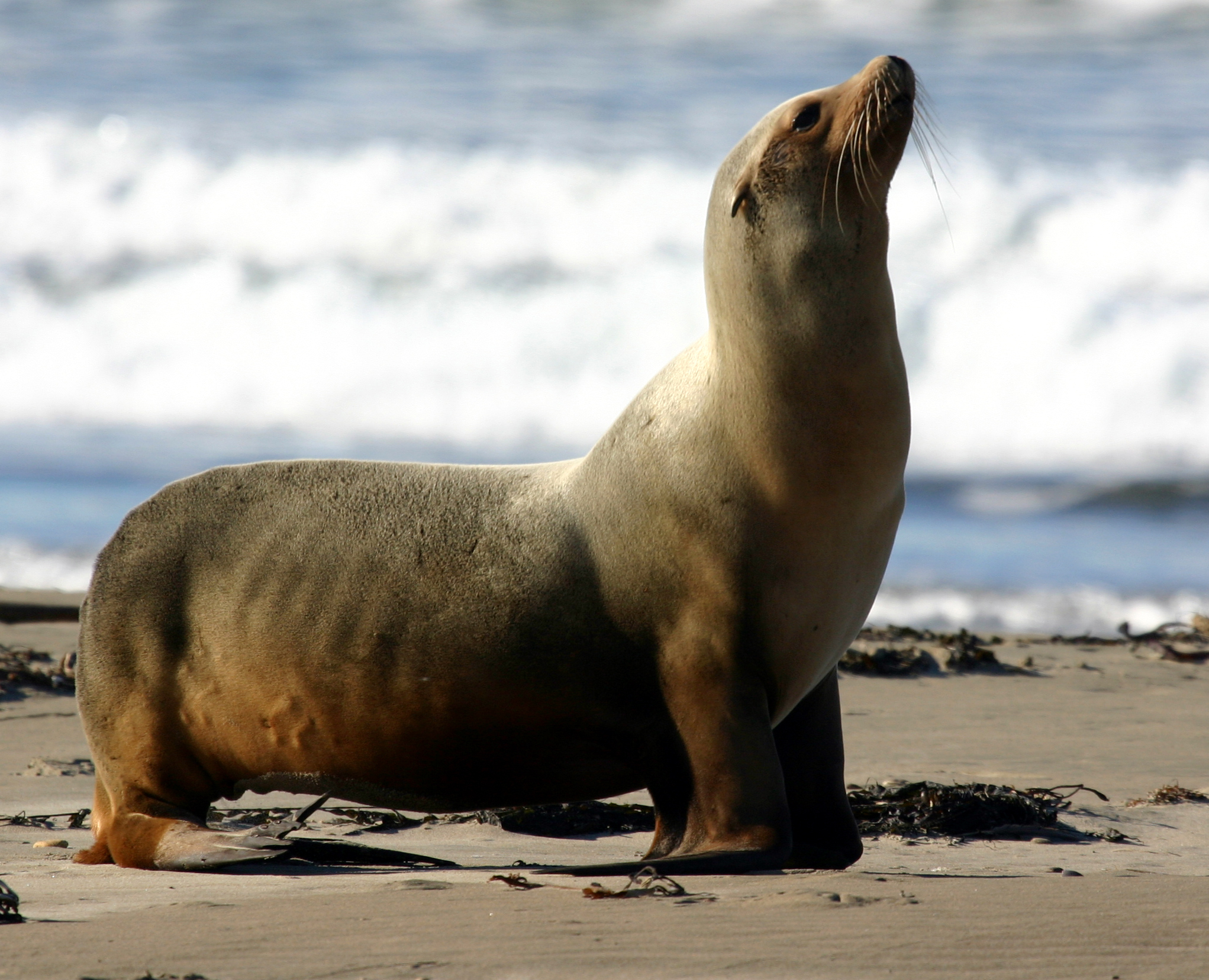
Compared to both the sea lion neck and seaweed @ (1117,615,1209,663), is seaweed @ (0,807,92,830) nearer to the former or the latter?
the sea lion neck

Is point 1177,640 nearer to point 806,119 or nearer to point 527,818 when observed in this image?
point 527,818

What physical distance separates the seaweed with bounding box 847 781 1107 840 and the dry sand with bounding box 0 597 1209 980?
Result: 0.27 feet

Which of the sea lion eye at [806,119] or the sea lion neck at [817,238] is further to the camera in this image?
the sea lion eye at [806,119]

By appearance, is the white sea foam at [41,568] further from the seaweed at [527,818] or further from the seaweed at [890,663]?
the seaweed at [527,818]

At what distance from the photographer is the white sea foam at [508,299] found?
15.5m

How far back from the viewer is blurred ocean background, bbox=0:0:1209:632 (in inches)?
532

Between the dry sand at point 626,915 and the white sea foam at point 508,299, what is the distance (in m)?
10.7

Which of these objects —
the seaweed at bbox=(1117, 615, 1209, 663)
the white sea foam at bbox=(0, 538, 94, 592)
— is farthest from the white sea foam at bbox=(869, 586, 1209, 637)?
the white sea foam at bbox=(0, 538, 94, 592)

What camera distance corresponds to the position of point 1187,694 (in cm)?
654

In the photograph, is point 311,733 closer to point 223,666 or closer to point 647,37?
point 223,666

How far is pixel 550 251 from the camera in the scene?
19.5 meters

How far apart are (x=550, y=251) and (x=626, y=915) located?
56.0 feet

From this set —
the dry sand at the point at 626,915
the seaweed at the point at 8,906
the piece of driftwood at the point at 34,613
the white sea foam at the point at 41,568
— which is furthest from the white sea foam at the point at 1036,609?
the seaweed at the point at 8,906

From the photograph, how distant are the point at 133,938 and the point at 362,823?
1846mm
